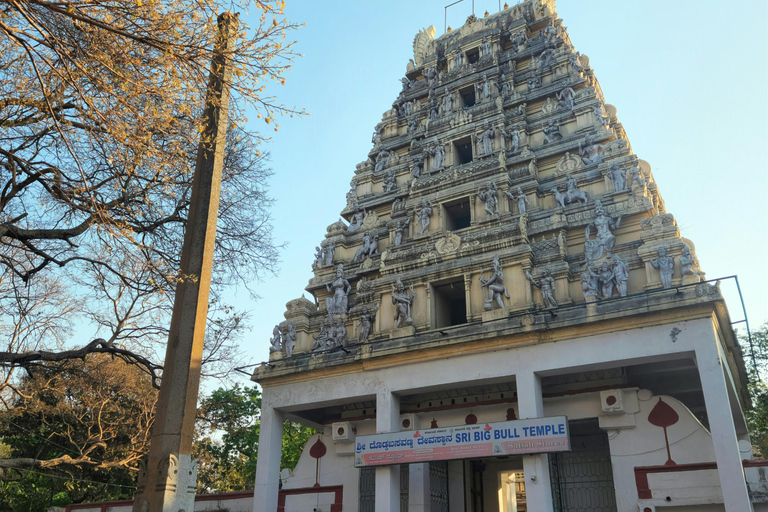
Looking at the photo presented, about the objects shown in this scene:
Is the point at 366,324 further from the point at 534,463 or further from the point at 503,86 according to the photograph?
the point at 503,86

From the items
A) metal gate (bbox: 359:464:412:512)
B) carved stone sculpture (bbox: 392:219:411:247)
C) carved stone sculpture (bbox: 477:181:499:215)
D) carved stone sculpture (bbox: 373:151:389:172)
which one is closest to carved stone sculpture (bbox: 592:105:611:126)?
carved stone sculpture (bbox: 477:181:499:215)

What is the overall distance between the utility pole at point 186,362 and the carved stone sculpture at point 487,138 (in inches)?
483

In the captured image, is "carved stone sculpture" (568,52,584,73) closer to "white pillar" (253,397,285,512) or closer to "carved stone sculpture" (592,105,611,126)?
"carved stone sculpture" (592,105,611,126)

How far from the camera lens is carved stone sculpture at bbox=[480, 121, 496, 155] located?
18.0 meters

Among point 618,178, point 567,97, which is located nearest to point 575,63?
point 567,97

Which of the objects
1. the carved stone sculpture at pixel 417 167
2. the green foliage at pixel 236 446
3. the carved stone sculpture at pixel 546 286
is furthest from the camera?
the green foliage at pixel 236 446

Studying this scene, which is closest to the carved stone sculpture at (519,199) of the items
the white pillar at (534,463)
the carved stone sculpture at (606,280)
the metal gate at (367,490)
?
the carved stone sculpture at (606,280)

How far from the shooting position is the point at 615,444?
12.6 meters

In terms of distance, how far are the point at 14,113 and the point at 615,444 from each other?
480 inches

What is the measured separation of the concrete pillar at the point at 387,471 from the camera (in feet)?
42.4

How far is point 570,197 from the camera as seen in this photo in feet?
51.1

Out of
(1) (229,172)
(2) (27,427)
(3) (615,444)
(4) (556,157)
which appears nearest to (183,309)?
(1) (229,172)

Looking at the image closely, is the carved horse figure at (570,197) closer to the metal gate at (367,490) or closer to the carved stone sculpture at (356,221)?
the carved stone sculpture at (356,221)

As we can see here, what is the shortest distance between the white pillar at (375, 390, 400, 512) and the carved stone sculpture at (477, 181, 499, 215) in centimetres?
558
